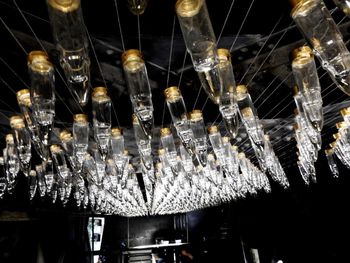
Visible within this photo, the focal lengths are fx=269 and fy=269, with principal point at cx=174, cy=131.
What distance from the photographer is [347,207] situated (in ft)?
22.2

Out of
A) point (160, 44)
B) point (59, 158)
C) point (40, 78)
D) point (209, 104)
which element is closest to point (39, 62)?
point (40, 78)

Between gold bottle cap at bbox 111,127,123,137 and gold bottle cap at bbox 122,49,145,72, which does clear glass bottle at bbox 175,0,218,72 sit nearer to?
gold bottle cap at bbox 122,49,145,72

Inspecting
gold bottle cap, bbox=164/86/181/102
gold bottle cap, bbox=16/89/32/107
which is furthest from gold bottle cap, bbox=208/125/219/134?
gold bottle cap, bbox=16/89/32/107

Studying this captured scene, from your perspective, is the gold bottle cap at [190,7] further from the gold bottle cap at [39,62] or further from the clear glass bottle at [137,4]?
the gold bottle cap at [39,62]

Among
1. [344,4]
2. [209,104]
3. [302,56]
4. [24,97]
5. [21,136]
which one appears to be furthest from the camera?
[209,104]

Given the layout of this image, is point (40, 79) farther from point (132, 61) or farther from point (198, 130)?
point (198, 130)

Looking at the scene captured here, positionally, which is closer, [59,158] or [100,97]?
[100,97]

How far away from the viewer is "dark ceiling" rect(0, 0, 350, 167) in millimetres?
2324

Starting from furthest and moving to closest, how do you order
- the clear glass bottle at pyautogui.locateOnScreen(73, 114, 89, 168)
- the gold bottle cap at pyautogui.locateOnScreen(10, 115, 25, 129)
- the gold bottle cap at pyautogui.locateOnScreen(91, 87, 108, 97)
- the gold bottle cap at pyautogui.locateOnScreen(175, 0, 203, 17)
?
the gold bottle cap at pyautogui.locateOnScreen(10, 115, 25, 129), the clear glass bottle at pyautogui.locateOnScreen(73, 114, 89, 168), the gold bottle cap at pyautogui.locateOnScreen(91, 87, 108, 97), the gold bottle cap at pyautogui.locateOnScreen(175, 0, 203, 17)

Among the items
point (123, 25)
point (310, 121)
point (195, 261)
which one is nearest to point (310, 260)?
point (195, 261)

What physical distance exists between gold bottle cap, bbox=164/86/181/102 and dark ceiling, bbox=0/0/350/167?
48 cm

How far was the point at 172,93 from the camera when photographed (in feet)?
7.59

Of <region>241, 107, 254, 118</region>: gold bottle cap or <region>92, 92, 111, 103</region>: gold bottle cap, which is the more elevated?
<region>92, 92, 111, 103</region>: gold bottle cap

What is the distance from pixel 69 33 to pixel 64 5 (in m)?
0.11
